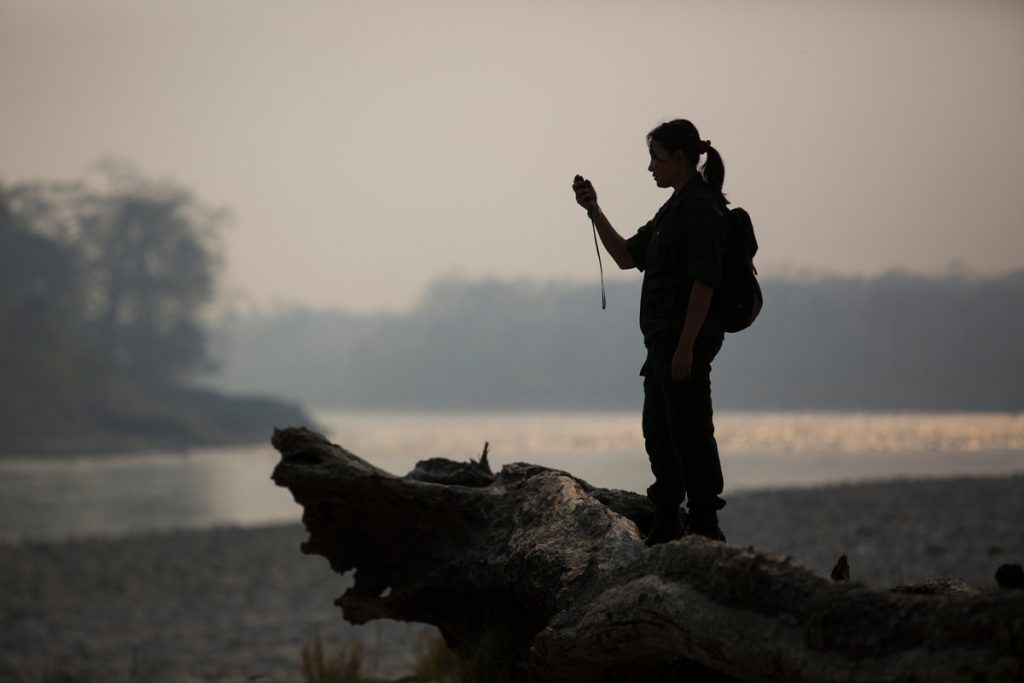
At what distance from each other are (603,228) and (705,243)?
A: 2.19 feet

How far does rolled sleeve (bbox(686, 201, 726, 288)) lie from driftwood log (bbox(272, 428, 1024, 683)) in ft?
3.42

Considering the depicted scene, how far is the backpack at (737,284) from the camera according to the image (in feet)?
14.5

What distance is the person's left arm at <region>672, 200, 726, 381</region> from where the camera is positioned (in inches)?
167

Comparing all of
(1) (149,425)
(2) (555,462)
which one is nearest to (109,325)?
(1) (149,425)

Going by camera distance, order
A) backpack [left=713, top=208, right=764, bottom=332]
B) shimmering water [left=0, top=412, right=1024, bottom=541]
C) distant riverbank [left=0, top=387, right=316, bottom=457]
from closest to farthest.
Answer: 1. backpack [left=713, top=208, right=764, bottom=332]
2. shimmering water [left=0, top=412, right=1024, bottom=541]
3. distant riverbank [left=0, top=387, right=316, bottom=457]

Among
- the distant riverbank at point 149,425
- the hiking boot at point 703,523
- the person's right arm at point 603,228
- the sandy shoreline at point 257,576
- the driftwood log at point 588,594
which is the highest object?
the distant riverbank at point 149,425

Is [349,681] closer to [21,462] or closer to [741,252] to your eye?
[741,252]

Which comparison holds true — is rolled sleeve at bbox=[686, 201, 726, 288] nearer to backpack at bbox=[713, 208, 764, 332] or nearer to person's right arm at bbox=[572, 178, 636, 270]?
backpack at bbox=[713, 208, 764, 332]

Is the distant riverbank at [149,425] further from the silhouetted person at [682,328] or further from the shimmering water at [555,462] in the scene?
the silhouetted person at [682,328]

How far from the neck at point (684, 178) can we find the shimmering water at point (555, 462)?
11348mm

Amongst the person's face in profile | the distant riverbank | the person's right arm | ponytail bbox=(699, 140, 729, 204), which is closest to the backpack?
ponytail bbox=(699, 140, 729, 204)

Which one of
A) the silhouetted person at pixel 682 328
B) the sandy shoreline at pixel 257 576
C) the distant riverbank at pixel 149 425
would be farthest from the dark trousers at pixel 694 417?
the distant riverbank at pixel 149 425

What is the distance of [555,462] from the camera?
29547 mm

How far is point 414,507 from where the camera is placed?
5625 millimetres
